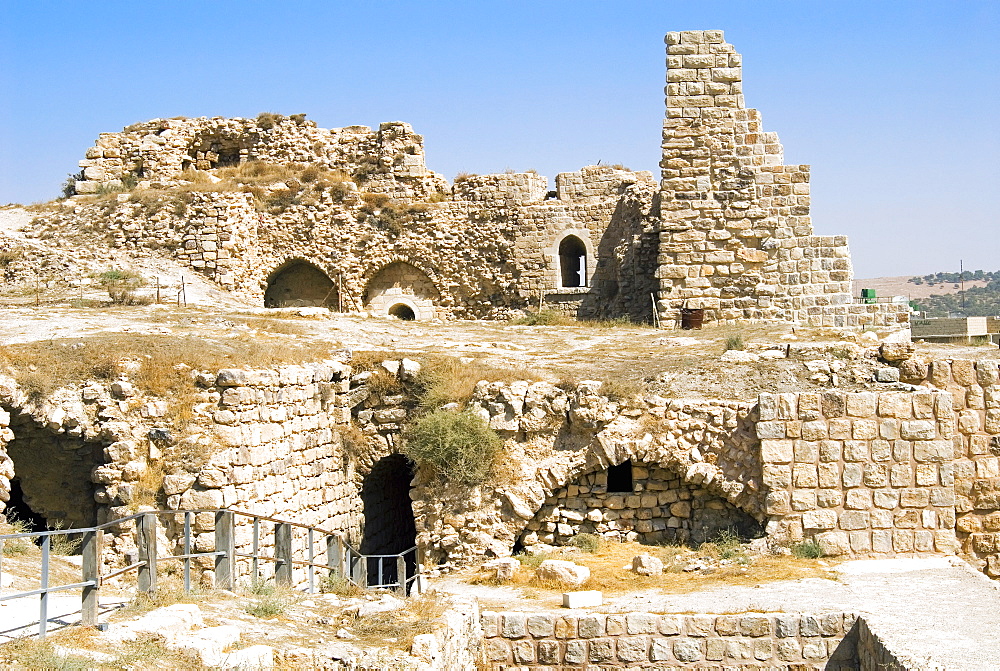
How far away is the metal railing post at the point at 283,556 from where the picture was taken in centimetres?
1009

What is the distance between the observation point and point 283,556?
33.7 ft

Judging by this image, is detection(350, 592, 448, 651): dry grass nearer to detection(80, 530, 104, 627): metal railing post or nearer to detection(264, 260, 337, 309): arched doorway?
detection(80, 530, 104, 627): metal railing post

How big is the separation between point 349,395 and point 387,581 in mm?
2649

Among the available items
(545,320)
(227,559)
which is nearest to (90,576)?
(227,559)

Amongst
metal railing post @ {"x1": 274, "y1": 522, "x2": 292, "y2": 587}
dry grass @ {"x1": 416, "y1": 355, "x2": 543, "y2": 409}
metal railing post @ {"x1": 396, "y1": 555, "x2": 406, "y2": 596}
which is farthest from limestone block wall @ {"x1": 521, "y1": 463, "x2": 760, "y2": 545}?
metal railing post @ {"x1": 274, "y1": 522, "x2": 292, "y2": 587}

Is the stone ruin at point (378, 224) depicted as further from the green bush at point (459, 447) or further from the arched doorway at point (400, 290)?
the green bush at point (459, 447)

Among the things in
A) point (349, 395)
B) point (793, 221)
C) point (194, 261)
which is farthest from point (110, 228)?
point (793, 221)

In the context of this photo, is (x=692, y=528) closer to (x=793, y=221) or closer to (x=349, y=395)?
(x=349, y=395)

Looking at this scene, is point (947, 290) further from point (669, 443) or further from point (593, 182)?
point (669, 443)

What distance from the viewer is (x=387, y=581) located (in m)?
15.0

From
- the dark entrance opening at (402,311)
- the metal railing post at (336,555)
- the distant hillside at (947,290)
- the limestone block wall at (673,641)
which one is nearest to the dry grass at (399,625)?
the limestone block wall at (673,641)

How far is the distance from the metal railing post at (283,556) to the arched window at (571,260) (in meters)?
13.3

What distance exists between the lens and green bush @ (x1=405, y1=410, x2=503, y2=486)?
13062 millimetres

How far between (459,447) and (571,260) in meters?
11.0
